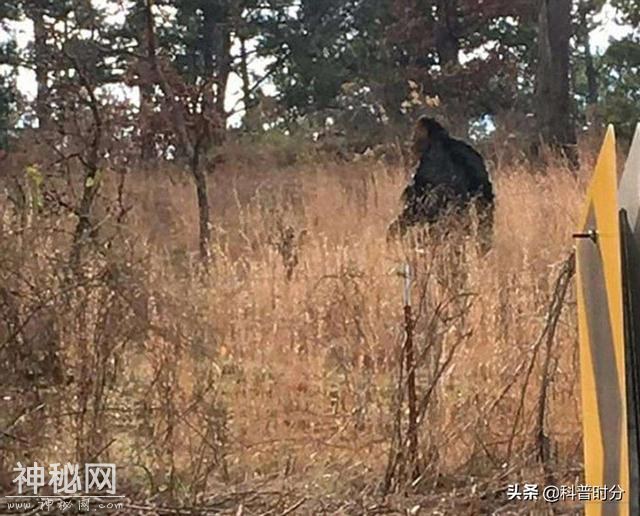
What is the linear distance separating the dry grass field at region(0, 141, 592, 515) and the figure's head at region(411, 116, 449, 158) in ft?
7.42

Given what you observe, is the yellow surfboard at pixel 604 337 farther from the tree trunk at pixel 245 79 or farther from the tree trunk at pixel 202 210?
the tree trunk at pixel 245 79

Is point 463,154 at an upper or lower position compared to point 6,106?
lower

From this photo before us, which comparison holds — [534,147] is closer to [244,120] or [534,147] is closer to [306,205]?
[306,205]

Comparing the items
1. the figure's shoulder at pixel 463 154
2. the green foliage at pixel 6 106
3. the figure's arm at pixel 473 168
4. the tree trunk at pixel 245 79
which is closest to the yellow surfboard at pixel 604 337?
the figure's arm at pixel 473 168

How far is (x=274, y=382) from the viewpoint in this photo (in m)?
3.76

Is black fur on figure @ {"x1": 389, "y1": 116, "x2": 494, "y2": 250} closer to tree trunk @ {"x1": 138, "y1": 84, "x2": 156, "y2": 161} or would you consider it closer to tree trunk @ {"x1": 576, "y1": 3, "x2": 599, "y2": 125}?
tree trunk @ {"x1": 138, "y1": 84, "x2": 156, "y2": 161}

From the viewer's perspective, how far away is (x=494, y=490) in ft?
9.39

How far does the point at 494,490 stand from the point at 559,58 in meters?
8.03

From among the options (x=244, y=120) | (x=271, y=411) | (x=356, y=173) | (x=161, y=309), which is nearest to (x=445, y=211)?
(x=271, y=411)

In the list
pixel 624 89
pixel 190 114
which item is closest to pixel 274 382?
pixel 190 114

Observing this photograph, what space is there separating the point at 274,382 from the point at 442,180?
8.84 ft

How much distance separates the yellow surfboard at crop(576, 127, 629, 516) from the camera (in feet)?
4.60

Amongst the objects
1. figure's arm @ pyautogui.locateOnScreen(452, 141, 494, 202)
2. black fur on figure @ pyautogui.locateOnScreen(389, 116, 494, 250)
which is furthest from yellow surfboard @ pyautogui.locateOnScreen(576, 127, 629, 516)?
figure's arm @ pyautogui.locateOnScreen(452, 141, 494, 202)

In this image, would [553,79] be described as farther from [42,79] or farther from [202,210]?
[42,79]
